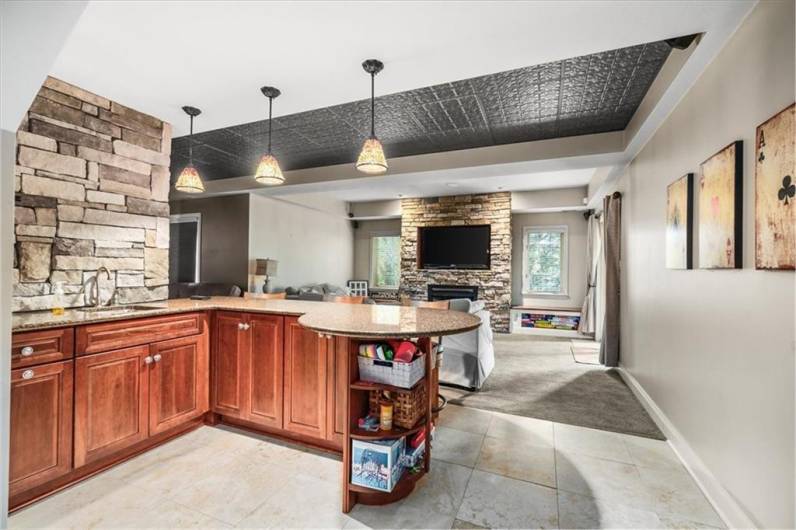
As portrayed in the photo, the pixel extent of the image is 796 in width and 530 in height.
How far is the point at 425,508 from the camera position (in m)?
1.81

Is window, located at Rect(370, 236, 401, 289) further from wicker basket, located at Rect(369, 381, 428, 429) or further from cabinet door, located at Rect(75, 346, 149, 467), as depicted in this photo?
wicker basket, located at Rect(369, 381, 428, 429)

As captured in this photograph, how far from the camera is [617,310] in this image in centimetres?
418

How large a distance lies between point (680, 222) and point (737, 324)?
92 cm

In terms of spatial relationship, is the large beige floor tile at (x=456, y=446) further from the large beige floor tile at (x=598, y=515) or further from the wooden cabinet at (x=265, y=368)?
the wooden cabinet at (x=265, y=368)

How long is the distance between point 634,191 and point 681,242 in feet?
5.01

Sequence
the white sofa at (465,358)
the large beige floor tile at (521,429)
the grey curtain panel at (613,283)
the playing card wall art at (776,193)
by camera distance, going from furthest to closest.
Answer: the grey curtain panel at (613,283) → the white sofa at (465,358) → the large beige floor tile at (521,429) → the playing card wall art at (776,193)

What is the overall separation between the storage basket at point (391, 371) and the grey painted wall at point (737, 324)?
1.50 metres

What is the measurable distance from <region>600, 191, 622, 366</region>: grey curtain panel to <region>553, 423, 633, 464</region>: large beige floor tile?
6.25 ft

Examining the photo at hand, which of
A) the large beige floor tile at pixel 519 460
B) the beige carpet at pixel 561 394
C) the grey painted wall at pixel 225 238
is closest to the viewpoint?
the large beige floor tile at pixel 519 460

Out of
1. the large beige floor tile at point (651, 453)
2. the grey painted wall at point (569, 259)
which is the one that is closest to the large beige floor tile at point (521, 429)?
the large beige floor tile at point (651, 453)

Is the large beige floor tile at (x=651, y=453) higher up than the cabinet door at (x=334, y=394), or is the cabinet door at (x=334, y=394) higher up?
the cabinet door at (x=334, y=394)

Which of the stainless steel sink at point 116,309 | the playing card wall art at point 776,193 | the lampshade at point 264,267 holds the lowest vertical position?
the stainless steel sink at point 116,309

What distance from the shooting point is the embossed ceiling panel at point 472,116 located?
254cm

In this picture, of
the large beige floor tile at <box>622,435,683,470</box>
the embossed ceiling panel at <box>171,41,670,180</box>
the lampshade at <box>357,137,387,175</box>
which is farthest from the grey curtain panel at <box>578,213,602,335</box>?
the lampshade at <box>357,137,387,175</box>
